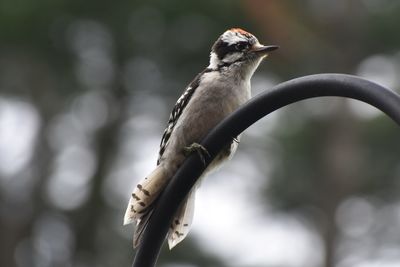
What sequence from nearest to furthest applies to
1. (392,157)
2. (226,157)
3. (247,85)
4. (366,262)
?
(226,157)
(247,85)
(366,262)
(392,157)

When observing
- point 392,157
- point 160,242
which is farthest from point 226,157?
point 392,157

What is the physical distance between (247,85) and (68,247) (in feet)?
32.3

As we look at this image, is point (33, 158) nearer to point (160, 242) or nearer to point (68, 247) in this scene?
point (68, 247)

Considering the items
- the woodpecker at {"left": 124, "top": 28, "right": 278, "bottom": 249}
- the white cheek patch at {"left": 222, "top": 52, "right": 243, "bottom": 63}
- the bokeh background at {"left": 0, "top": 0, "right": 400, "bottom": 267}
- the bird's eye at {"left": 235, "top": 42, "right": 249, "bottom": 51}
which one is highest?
the bokeh background at {"left": 0, "top": 0, "right": 400, "bottom": 267}

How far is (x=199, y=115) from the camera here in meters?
5.15

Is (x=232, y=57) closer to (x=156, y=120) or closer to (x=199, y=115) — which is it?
(x=199, y=115)

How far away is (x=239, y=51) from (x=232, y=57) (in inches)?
2.4

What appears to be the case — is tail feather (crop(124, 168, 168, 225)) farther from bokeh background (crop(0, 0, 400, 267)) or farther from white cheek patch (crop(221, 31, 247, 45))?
bokeh background (crop(0, 0, 400, 267))

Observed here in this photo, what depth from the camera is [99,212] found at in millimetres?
14633

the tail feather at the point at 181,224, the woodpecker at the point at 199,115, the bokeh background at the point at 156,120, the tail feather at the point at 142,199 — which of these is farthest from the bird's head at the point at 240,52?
the bokeh background at the point at 156,120

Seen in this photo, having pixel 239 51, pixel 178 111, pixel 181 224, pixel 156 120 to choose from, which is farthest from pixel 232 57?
pixel 156 120

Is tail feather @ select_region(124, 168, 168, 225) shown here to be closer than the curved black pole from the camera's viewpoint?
No

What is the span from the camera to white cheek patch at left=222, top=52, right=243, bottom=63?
548 centimetres

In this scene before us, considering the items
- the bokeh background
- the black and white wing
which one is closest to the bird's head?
the black and white wing
